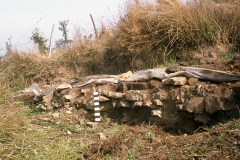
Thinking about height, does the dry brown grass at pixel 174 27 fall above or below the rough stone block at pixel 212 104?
above

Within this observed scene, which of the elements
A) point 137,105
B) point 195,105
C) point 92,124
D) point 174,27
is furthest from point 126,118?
point 174,27

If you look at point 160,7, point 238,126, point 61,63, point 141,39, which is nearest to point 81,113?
point 141,39

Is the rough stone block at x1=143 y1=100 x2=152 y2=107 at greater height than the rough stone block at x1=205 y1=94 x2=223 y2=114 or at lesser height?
lesser

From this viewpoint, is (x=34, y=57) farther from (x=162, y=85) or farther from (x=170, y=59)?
(x=162, y=85)

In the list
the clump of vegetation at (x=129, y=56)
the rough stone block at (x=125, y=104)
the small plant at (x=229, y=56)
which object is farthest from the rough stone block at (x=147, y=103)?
the small plant at (x=229, y=56)

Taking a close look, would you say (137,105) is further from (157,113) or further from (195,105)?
(195,105)

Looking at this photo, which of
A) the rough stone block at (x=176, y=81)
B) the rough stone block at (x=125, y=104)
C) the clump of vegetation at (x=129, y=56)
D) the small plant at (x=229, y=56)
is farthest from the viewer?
the small plant at (x=229, y=56)

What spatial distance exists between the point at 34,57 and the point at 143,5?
17.1 ft

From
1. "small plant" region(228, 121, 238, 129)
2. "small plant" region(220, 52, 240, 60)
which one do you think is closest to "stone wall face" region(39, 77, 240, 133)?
"small plant" region(228, 121, 238, 129)

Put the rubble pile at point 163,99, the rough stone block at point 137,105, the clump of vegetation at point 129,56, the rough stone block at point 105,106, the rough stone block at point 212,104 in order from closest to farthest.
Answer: the clump of vegetation at point 129,56 < the rough stone block at point 212,104 < the rubble pile at point 163,99 < the rough stone block at point 137,105 < the rough stone block at point 105,106

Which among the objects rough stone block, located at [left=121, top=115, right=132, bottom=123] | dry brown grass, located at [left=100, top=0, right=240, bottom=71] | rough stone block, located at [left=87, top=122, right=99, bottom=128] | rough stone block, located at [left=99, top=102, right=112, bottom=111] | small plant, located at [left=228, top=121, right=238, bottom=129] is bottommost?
rough stone block, located at [left=87, top=122, right=99, bottom=128]

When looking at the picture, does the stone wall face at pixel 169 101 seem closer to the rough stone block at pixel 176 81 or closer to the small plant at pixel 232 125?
the rough stone block at pixel 176 81

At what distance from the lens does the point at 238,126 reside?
2.68m

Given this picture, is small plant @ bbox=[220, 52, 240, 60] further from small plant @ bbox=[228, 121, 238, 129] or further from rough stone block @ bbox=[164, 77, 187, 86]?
small plant @ bbox=[228, 121, 238, 129]
